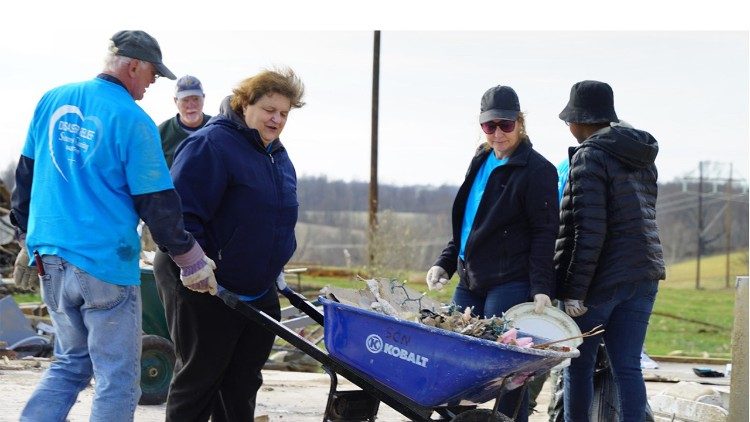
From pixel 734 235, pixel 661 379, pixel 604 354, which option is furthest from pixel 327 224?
pixel 604 354

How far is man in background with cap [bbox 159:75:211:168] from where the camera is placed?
8.05 m

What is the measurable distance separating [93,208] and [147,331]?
124 inches

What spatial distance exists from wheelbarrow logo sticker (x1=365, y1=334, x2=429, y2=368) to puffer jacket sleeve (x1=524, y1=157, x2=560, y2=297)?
1.06 meters

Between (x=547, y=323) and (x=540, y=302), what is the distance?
113 mm

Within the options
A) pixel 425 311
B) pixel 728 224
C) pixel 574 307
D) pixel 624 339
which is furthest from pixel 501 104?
pixel 728 224

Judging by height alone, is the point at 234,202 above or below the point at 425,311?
above

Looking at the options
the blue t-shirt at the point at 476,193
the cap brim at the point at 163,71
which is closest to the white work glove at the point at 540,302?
the blue t-shirt at the point at 476,193

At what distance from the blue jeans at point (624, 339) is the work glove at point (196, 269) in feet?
6.69

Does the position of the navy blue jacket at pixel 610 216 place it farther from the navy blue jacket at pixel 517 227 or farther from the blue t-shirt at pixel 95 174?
the blue t-shirt at pixel 95 174

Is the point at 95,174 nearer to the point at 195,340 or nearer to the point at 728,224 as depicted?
the point at 195,340

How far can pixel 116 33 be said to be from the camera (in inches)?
188

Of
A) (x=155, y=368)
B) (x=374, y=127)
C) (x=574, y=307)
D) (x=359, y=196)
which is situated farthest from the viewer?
(x=359, y=196)

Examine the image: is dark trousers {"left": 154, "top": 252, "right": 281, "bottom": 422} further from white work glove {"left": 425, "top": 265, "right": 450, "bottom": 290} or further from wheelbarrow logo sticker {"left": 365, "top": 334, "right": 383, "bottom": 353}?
white work glove {"left": 425, "top": 265, "right": 450, "bottom": 290}

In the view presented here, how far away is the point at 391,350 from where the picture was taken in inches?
185
